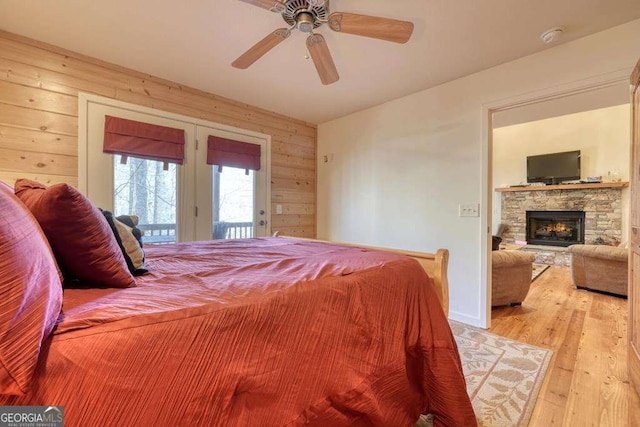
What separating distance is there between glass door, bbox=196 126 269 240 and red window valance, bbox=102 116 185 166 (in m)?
0.26

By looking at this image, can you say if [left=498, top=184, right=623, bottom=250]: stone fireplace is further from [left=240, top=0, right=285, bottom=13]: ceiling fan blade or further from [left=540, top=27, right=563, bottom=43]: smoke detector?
[left=240, top=0, right=285, bottom=13]: ceiling fan blade

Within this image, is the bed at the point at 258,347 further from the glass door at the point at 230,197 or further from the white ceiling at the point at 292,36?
the glass door at the point at 230,197

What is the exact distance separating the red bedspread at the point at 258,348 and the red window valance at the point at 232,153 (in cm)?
197

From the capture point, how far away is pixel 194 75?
9.27ft

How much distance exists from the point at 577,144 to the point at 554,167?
56cm

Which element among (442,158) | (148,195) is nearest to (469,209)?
(442,158)

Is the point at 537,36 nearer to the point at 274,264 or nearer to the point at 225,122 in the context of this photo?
the point at 274,264

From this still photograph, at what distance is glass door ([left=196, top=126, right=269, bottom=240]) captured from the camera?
10.5 ft

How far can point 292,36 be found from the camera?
7.23 feet

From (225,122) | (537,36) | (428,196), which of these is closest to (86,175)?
(225,122)

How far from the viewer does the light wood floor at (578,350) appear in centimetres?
152

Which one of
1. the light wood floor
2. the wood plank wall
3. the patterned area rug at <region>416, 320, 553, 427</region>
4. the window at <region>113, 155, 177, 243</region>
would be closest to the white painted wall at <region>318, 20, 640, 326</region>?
the patterned area rug at <region>416, 320, 553, 427</region>

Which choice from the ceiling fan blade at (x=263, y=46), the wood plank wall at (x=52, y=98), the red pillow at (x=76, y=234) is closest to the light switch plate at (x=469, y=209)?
the ceiling fan blade at (x=263, y=46)

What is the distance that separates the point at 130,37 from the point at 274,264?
2.25m
